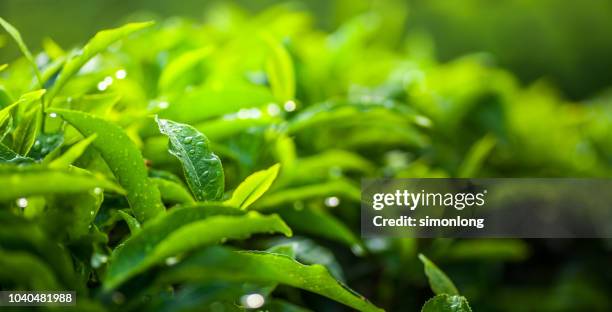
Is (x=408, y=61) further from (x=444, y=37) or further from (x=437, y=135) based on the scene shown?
(x=444, y=37)

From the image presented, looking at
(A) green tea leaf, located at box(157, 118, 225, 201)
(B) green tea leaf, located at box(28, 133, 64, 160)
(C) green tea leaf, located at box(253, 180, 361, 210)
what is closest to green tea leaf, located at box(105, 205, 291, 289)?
(A) green tea leaf, located at box(157, 118, 225, 201)

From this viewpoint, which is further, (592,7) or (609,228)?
(592,7)

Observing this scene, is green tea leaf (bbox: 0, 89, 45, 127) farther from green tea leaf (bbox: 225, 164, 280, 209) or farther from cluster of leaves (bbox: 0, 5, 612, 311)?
green tea leaf (bbox: 225, 164, 280, 209)

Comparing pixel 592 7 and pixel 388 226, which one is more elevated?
pixel 592 7

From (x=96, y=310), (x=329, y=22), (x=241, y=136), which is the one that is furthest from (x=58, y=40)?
(x=96, y=310)

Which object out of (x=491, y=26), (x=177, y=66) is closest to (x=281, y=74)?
(x=177, y=66)

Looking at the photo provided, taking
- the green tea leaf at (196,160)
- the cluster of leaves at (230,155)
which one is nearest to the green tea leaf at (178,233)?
the cluster of leaves at (230,155)

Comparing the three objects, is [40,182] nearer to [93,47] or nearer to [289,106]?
[93,47]

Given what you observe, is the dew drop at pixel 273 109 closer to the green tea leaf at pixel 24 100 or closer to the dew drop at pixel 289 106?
the dew drop at pixel 289 106
